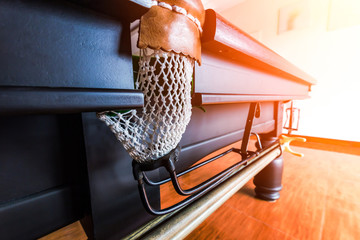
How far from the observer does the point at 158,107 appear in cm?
25

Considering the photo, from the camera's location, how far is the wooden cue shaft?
0.99 ft

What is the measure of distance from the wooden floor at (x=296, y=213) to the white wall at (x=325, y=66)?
1.44m

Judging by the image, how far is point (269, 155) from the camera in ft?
2.42

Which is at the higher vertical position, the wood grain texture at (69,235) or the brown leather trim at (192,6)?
the brown leather trim at (192,6)

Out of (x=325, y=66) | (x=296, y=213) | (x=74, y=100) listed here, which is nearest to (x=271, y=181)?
(x=296, y=213)

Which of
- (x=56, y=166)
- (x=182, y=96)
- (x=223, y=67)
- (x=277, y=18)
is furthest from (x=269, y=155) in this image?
(x=277, y=18)

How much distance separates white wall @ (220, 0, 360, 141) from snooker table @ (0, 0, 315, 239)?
2.95m

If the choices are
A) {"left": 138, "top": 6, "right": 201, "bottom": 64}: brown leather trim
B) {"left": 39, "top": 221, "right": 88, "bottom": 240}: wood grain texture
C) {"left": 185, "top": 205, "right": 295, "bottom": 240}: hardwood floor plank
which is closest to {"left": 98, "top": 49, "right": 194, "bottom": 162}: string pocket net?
{"left": 138, "top": 6, "right": 201, "bottom": 64}: brown leather trim

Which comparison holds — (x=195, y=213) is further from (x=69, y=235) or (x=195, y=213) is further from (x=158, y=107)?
(x=69, y=235)

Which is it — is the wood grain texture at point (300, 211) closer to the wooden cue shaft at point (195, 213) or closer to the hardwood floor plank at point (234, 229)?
the hardwood floor plank at point (234, 229)

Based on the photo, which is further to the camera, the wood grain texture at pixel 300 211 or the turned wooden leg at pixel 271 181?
the turned wooden leg at pixel 271 181

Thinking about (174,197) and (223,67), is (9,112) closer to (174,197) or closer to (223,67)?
(223,67)

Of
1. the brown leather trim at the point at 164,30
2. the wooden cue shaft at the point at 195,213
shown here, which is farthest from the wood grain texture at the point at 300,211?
the brown leather trim at the point at 164,30

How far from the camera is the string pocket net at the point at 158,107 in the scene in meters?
0.23
